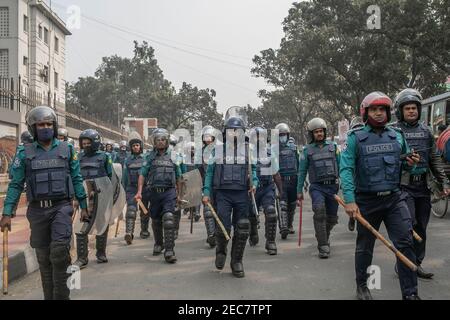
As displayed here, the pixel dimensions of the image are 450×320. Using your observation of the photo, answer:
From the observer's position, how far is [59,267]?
471cm

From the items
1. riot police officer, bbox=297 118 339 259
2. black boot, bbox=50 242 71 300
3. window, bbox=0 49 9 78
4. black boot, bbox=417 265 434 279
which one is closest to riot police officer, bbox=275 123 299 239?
riot police officer, bbox=297 118 339 259

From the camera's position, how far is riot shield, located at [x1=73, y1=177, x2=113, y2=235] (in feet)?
21.5

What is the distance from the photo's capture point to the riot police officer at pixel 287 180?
364 inches

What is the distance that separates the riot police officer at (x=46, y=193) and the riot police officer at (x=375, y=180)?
2.59 meters

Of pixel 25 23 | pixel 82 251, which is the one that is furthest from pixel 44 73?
pixel 82 251

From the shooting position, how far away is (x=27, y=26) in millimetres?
36375

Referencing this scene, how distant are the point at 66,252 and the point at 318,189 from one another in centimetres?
414

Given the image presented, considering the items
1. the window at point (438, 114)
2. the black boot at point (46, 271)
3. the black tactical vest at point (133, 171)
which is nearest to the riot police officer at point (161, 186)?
the black tactical vest at point (133, 171)

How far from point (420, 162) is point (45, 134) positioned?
384 cm

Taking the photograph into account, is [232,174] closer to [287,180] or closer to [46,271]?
[46,271]

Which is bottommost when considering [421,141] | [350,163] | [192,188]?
[192,188]

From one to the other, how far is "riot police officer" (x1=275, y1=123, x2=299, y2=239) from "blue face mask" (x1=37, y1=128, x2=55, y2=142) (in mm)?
4927
